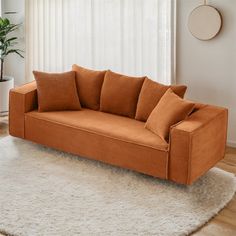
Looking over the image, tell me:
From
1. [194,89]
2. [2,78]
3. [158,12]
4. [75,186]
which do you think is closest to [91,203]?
[75,186]

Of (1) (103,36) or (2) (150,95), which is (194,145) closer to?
(2) (150,95)

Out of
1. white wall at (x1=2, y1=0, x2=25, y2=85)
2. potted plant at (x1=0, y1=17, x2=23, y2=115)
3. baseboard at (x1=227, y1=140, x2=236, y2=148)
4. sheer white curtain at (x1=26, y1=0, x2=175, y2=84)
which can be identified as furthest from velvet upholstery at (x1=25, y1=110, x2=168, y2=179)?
white wall at (x1=2, y1=0, x2=25, y2=85)

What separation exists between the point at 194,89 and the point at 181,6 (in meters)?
0.78

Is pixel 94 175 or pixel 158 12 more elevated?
pixel 158 12

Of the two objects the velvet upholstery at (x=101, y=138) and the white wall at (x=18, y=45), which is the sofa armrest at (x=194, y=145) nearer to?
the velvet upholstery at (x=101, y=138)

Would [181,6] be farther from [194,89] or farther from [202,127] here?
[202,127]

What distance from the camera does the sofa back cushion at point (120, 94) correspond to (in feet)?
16.1

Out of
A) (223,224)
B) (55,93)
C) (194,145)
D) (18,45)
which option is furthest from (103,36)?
(223,224)

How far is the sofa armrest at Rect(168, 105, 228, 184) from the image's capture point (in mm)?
4055

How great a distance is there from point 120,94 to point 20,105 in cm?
93

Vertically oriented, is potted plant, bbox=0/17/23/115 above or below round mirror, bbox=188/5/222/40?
below

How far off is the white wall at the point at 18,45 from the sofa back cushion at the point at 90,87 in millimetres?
1633

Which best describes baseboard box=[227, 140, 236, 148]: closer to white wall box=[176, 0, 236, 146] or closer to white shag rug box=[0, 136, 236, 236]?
white wall box=[176, 0, 236, 146]

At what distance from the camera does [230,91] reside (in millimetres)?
5027
